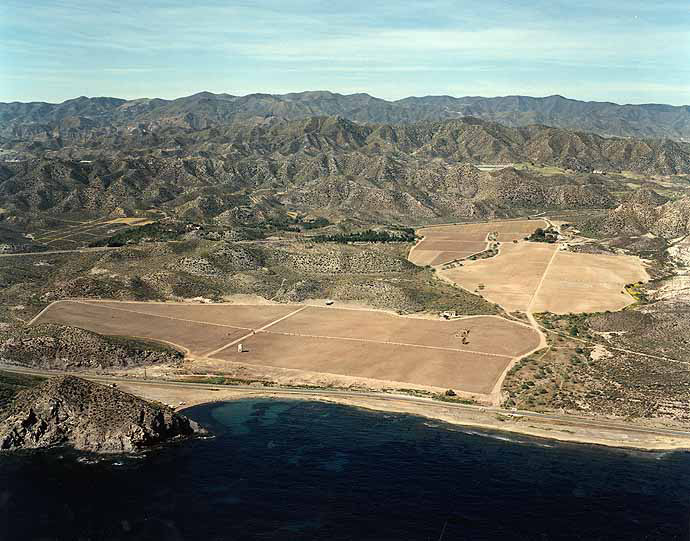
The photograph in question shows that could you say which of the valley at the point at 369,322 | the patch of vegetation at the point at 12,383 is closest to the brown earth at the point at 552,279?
the valley at the point at 369,322

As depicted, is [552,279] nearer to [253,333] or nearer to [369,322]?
[369,322]

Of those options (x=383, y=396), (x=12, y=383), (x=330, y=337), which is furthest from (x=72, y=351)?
(x=383, y=396)

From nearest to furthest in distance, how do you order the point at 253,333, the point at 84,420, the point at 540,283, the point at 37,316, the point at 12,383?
the point at 84,420, the point at 12,383, the point at 253,333, the point at 37,316, the point at 540,283

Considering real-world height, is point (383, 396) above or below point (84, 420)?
below

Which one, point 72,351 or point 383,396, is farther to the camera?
point 72,351

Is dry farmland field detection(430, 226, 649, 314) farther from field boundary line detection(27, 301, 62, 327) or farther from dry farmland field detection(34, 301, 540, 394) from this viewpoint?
field boundary line detection(27, 301, 62, 327)

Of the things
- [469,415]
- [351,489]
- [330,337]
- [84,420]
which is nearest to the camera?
[351,489]
